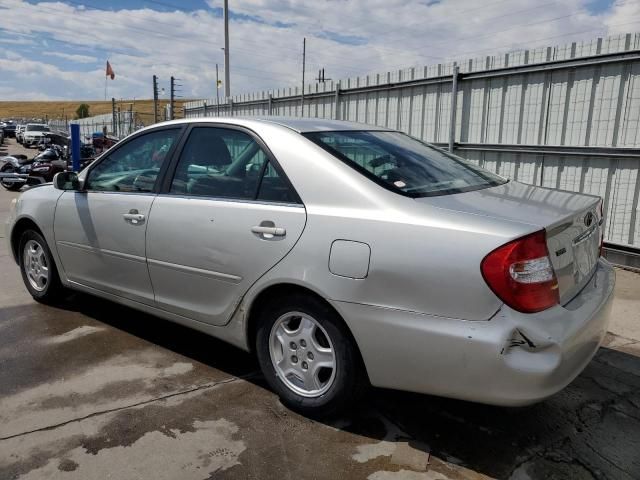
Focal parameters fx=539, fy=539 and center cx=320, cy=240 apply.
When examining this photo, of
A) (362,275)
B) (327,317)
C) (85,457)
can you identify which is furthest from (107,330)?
(362,275)

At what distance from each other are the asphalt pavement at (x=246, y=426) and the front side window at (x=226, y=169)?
1.19m

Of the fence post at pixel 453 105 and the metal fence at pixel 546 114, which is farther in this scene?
the fence post at pixel 453 105

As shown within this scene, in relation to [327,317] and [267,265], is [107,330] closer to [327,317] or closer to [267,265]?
[267,265]

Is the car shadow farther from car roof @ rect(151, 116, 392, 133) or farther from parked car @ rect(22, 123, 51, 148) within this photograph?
parked car @ rect(22, 123, 51, 148)

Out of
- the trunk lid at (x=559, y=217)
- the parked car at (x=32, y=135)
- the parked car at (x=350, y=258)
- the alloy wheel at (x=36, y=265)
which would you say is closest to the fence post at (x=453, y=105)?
the parked car at (x=350, y=258)

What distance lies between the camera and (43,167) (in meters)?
13.9

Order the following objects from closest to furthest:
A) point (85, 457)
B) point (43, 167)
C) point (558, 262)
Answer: point (558, 262), point (85, 457), point (43, 167)

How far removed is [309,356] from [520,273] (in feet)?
3.85

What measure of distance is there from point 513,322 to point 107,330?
3.22 meters

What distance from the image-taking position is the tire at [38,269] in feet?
14.9

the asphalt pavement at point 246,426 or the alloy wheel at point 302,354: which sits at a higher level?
the alloy wheel at point 302,354

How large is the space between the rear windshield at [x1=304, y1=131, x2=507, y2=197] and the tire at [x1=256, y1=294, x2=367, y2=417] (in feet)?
2.43

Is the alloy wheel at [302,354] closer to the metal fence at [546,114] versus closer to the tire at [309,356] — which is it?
the tire at [309,356]

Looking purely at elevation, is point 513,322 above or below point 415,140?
below
